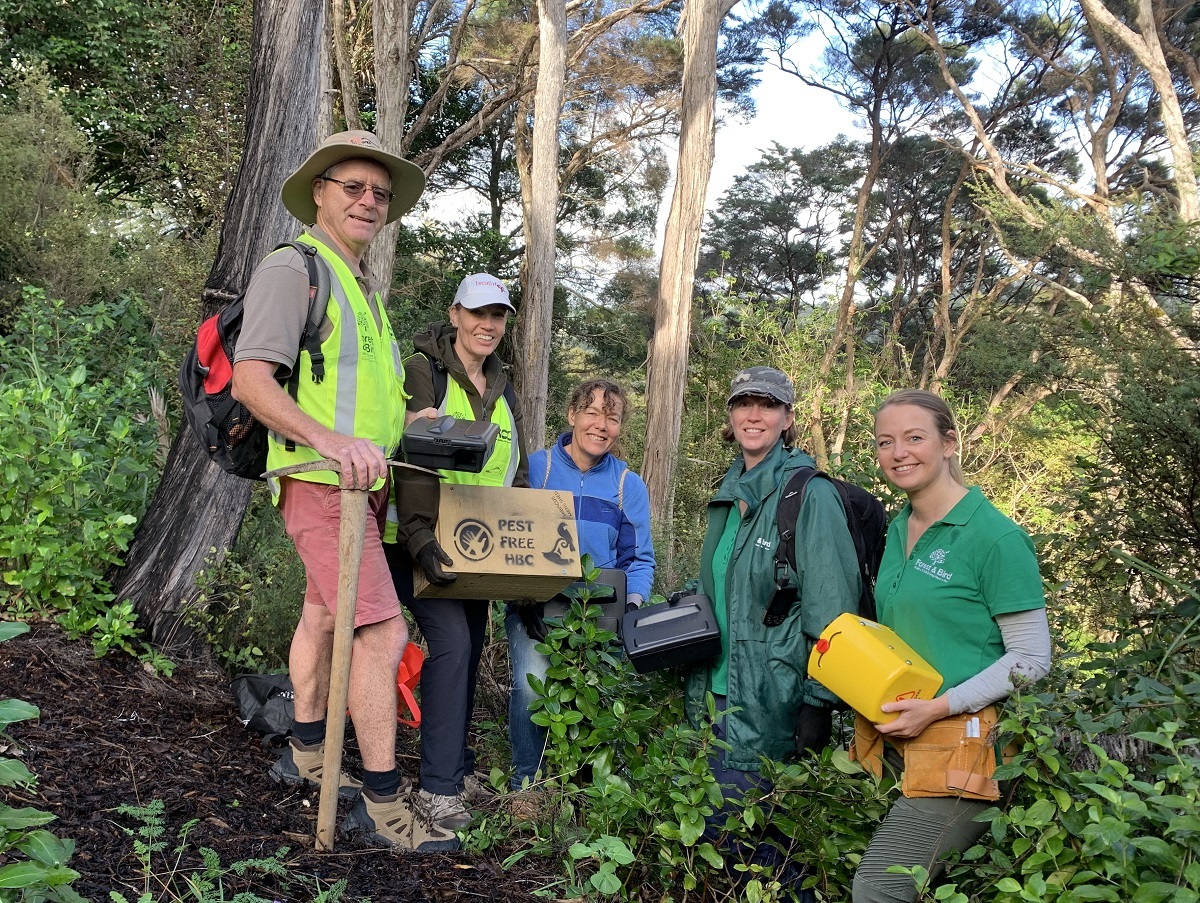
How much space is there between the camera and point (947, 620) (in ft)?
8.71

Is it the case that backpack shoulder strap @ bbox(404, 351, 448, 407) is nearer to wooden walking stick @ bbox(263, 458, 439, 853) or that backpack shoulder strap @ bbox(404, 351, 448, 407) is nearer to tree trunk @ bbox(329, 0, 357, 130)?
wooden walking stick @ bbox(263, 458, 439, 853)

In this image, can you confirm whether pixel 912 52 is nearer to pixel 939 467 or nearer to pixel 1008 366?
pixel 1008 366

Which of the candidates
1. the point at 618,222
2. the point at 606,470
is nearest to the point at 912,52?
the point at 618,222

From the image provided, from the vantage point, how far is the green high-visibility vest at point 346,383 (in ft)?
9.73

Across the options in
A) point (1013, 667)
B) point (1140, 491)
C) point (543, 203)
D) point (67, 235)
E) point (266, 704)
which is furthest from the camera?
point (543, 203)

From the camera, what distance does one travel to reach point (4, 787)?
282 cm

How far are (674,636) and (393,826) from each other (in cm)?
105

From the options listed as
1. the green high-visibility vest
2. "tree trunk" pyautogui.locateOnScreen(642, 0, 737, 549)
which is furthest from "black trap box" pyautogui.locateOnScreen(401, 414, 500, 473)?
"tree trunk" pyautogui.locateOnScreen(642, 0, 737, 549)

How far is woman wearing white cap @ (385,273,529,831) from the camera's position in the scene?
3.26 m

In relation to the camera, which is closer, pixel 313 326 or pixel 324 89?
pixel 313 326

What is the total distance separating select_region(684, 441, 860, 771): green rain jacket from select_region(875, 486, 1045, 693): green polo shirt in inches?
10.9

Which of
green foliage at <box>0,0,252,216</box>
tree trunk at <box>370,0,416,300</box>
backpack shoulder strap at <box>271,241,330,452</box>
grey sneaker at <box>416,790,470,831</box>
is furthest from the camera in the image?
green foliage at <box>0,0,252,216</box>

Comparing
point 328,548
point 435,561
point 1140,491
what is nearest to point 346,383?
point 328,548

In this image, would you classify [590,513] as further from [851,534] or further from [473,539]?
[851,534]
